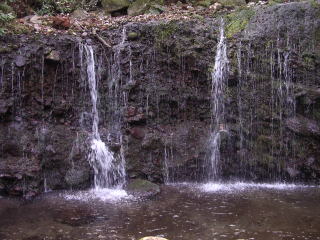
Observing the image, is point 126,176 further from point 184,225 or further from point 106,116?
point 184,225

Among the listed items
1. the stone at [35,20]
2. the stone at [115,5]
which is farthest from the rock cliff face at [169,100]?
the stone at [115,5]

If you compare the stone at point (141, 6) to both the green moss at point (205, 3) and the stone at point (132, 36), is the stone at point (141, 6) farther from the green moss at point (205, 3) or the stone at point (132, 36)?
the stone at point (132, 36)

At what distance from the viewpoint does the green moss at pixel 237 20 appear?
392 inches

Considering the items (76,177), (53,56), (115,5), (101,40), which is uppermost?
(115,5)

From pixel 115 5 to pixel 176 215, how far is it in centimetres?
745

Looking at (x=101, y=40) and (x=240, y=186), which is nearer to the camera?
(x=240, y=186)

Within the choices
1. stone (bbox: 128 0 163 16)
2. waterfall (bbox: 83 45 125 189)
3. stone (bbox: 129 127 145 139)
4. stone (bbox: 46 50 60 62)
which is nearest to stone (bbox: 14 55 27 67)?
stone (bbox: 46 50 60 62)

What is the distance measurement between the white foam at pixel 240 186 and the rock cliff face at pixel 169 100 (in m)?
0.26

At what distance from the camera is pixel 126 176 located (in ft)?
31.0

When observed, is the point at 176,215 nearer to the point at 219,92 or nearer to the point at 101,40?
the point at 219,92

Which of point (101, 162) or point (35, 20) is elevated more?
point (35, 20)

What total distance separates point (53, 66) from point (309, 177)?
21.4 feet

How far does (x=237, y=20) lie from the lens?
10133mm

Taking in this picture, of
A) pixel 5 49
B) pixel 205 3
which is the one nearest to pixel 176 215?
pixel 5 49
